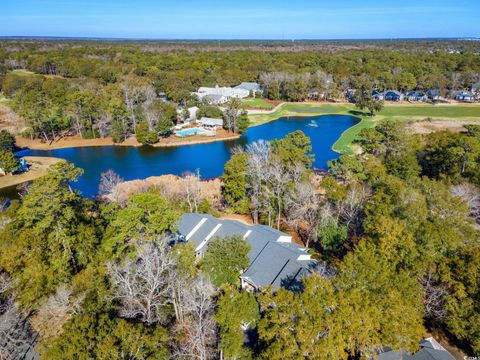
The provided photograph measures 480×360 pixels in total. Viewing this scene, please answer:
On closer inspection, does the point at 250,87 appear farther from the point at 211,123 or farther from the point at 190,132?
the point at 190,132

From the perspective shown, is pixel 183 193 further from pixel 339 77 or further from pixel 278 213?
pixel 339 77

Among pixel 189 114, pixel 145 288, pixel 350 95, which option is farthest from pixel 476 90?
pixel 145 288

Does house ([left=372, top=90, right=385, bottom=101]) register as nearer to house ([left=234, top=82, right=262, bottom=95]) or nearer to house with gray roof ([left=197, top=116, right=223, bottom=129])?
house ([left=234, top=82, right=262, bottom=95])

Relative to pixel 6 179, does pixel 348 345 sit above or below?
above

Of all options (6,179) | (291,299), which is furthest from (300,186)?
(6,179)

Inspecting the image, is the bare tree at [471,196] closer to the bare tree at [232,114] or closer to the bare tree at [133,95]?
the bare tree at [232,114]

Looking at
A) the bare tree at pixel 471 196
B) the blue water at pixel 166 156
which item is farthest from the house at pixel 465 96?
the bare tree at pixel 471 196

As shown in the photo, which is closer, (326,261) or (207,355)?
(207,355)
